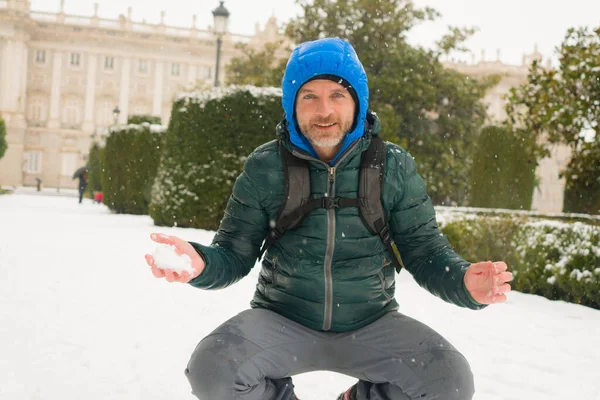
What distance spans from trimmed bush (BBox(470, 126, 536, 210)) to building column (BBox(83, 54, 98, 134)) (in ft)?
162

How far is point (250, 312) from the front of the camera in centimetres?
213

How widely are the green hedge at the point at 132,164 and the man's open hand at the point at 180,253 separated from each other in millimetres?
12970

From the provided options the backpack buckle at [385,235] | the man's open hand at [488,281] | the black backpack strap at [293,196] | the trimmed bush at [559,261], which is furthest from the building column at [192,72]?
the man's open hand at [488,281]

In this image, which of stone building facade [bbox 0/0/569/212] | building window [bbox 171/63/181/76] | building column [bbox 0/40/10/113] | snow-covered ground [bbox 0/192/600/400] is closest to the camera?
snow-covered ground [bbox 0/192/600/400]

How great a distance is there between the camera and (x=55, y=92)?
183 feet

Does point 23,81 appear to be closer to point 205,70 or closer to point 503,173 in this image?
point 205,70

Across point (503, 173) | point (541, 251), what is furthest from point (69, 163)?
point (541, 251)

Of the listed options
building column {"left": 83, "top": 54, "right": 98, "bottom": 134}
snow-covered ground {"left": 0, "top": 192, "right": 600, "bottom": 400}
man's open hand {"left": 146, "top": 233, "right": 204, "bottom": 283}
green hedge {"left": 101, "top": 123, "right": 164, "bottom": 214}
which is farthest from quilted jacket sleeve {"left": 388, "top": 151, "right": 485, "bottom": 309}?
building column {"left": 83, "top": 54, "right": 98, "bottom": 134}

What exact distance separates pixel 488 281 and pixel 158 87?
59129mm

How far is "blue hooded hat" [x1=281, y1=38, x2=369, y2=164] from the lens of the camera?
7.18 ft

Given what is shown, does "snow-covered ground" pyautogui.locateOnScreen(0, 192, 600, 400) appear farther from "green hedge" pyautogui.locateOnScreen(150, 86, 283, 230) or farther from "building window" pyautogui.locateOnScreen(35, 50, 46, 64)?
"building window" pyautogui.locateOnScreen(35, 50, 46, 64)

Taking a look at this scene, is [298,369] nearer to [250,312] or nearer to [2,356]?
[250,312]

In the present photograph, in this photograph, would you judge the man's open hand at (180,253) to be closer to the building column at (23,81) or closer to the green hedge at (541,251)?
the green hedge at (541,251)

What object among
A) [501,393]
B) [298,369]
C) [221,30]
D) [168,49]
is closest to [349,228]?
[298,369]
